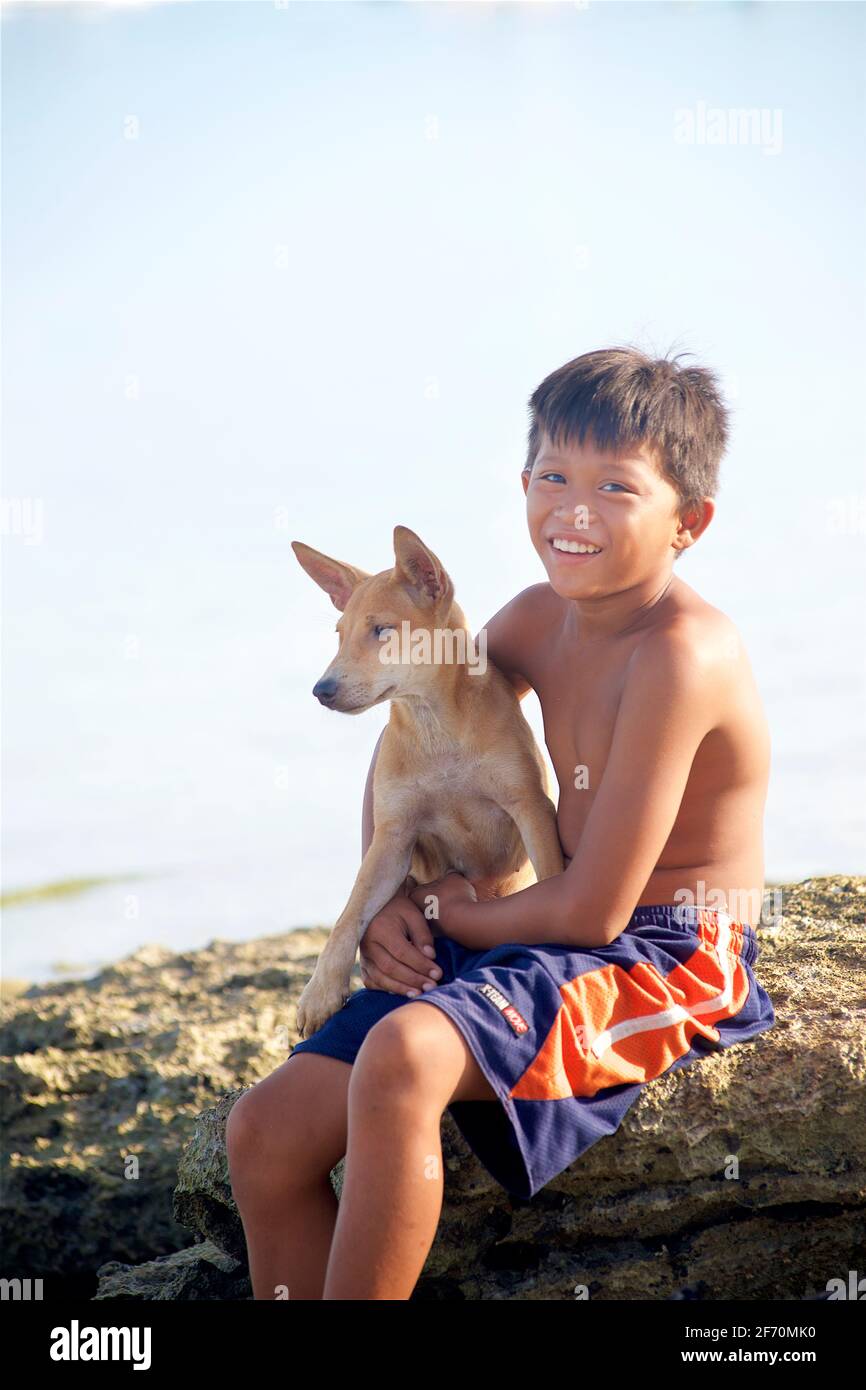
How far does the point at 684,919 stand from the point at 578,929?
0.34 meters

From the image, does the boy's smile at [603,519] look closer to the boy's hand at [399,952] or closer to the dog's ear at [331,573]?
the dog's ear at [331,573]

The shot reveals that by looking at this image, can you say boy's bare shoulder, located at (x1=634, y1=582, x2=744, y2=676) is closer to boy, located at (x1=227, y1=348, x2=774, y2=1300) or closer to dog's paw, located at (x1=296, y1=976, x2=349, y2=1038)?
boy, located at (x1=227, y1=348, x2=774, y2=1300)

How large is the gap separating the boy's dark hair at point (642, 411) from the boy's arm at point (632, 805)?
0.52 m

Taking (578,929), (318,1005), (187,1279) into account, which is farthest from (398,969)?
(187,1279)

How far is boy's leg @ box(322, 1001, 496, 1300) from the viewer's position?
2699 millimetres

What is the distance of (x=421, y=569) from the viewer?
3.89 m

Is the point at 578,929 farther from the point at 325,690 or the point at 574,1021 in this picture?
the point at 325,690

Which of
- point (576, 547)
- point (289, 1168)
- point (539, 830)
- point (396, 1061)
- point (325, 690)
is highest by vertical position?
point (576, 547)

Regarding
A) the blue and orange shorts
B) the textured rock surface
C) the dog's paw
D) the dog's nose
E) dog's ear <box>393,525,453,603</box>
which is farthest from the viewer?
dog's ear <box>393,525,453,603</box>

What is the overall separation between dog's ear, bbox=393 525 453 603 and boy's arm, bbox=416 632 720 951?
0.78m

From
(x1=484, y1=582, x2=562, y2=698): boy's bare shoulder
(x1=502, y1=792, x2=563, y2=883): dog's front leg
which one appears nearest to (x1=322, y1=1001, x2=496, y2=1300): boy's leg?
(x1=502, y1=792, x2=563, y2=883): dog's front leg

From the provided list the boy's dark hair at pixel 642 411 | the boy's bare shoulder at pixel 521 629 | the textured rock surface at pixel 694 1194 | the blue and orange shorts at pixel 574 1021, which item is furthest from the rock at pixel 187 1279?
the boy's dark hair at pixel 642 411

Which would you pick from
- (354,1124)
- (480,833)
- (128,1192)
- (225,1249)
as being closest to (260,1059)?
(128,1192)

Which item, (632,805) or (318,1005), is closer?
(632,805)
